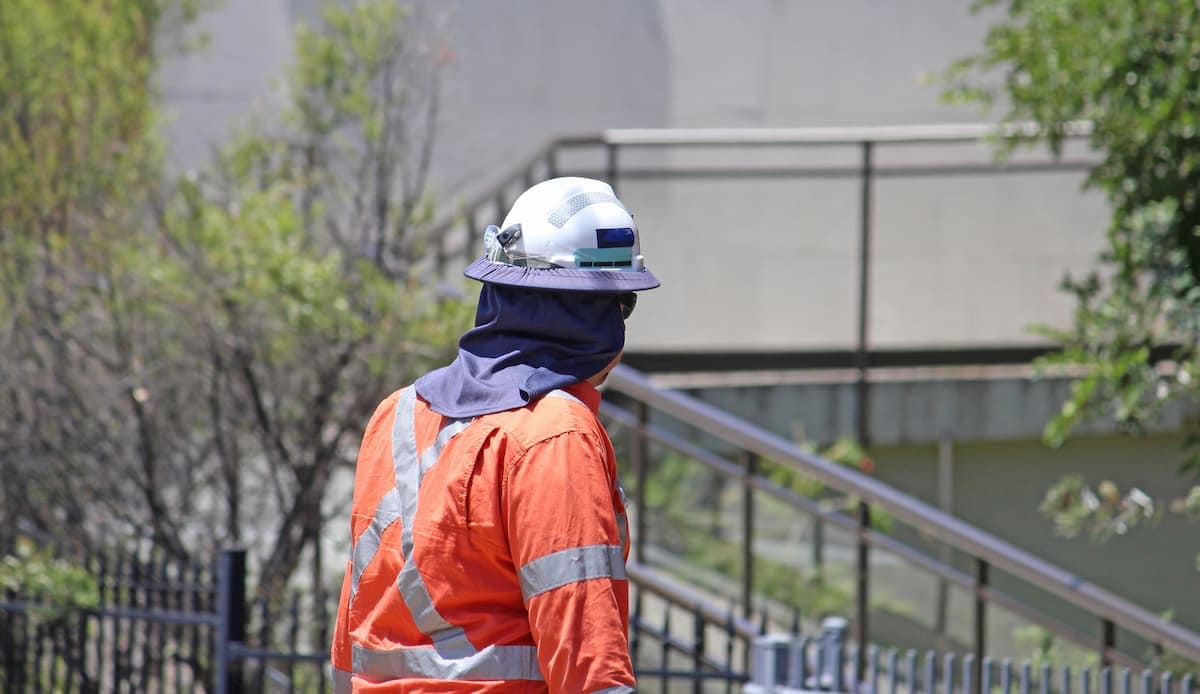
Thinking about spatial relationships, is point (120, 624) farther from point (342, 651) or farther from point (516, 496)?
point (516, 496)

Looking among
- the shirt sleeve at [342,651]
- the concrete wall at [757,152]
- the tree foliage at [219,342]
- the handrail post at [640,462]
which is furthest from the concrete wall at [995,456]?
the shirt sleeve at [342,651]

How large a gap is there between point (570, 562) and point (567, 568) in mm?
10

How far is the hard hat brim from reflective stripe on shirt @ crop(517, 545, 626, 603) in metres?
0.43

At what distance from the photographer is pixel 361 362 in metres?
5.11

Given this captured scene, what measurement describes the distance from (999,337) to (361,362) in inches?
180

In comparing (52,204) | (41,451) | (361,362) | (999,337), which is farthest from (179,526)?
(999,337)

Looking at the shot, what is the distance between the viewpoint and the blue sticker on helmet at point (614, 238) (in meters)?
2.32

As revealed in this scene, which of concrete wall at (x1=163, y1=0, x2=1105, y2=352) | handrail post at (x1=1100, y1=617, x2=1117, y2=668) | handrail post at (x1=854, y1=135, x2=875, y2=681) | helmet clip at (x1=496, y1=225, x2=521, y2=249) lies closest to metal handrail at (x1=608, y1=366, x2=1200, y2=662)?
handrail post at (x1=1100, y1=617, x2=1117, y2=668)

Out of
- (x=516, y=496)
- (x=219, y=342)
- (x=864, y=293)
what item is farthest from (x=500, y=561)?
(x=864, y=293)

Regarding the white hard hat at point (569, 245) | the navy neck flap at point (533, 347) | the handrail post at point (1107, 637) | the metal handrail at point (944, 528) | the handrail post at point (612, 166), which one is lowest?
the handrail post at point (1107, 637)

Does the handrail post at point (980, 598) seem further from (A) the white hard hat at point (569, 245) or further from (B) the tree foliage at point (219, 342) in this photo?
(A) the white hard hat at point (569, 245)

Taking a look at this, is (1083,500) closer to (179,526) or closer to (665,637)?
(665,637)

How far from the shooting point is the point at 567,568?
2090mm

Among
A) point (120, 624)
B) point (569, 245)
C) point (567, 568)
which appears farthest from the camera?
point (120, 624)
